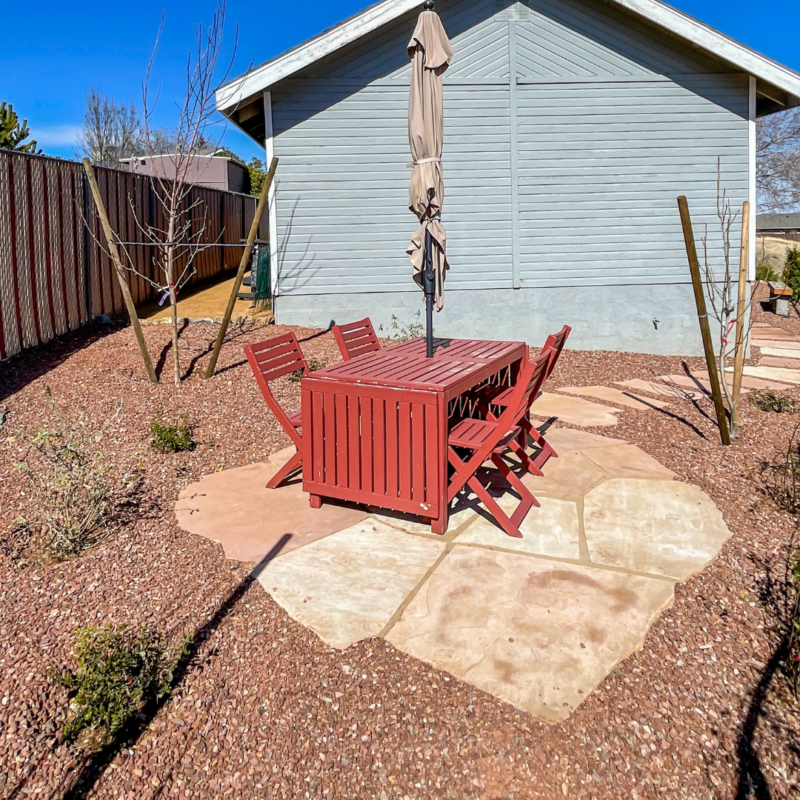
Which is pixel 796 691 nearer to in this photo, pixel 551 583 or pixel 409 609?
pixel 551 583

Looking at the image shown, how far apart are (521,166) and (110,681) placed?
8.39 meters

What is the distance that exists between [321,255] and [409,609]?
6.84 metres

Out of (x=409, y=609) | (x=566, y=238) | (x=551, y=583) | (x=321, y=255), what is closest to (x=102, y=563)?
(x=409, y=609)

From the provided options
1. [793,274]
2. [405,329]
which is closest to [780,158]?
[793,274]

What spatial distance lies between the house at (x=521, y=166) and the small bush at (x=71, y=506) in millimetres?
5157

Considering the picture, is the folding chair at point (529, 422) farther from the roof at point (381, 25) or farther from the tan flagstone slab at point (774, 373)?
the roof at point (381, 25)

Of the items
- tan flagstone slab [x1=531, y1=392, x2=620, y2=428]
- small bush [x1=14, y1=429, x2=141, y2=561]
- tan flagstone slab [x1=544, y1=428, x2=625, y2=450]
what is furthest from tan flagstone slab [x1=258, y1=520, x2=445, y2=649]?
tan flagstone slab [x1=531, y1=392, x2=620, y2=428]

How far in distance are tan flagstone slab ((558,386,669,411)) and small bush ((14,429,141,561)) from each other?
14.3ft

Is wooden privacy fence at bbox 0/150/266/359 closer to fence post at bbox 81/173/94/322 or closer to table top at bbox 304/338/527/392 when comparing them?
fence post at bbox 81/173/94/322

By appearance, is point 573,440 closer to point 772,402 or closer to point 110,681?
point 772,402

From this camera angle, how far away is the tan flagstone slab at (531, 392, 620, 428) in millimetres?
5641

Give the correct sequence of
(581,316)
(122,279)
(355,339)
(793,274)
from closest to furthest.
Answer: (355,339), (122,279), (581,316), (793,274)

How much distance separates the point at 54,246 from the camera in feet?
24.3

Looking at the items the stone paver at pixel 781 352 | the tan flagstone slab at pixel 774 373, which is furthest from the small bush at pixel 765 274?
the tan flagstone slab at pixel 774 373
